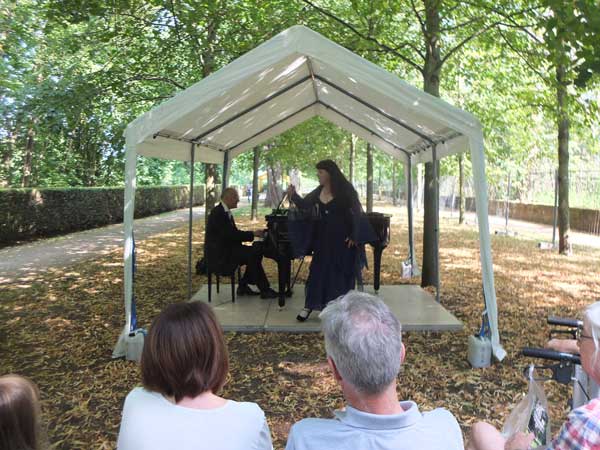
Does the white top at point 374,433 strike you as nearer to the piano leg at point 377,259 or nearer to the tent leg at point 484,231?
the tent leg at point 484,231

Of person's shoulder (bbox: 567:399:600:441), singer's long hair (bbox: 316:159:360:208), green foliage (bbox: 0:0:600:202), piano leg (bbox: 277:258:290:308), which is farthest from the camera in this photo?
green foliage (bbox: 0:0:600:202)

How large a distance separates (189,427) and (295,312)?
4730mm

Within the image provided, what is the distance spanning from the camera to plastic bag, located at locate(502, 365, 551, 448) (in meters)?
1.80

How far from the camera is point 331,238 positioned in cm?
562

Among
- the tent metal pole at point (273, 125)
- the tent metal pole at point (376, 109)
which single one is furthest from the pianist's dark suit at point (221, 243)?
the tent metal pole at point (273, 125)

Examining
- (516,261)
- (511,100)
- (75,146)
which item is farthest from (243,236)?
(75,146)

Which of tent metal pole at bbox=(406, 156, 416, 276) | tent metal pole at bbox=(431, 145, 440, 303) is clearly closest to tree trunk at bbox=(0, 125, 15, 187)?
tent metal pole at bbox=(406, 156, 416, 276)

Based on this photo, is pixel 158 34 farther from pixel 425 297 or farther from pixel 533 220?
pixel 533 220

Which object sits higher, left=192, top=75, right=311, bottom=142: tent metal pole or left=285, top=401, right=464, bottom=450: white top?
left=192, top=75, right=311, bottom=142: tent metal pole

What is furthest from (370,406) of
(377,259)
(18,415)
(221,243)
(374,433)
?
(377,259)

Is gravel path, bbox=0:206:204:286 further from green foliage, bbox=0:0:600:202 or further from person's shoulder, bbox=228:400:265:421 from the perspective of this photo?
person's shoulder, bbox=228:400:265:421

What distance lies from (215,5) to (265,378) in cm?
616

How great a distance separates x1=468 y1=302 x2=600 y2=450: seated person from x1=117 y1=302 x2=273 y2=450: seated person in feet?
2.44

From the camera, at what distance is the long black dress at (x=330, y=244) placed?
559 centimetres
